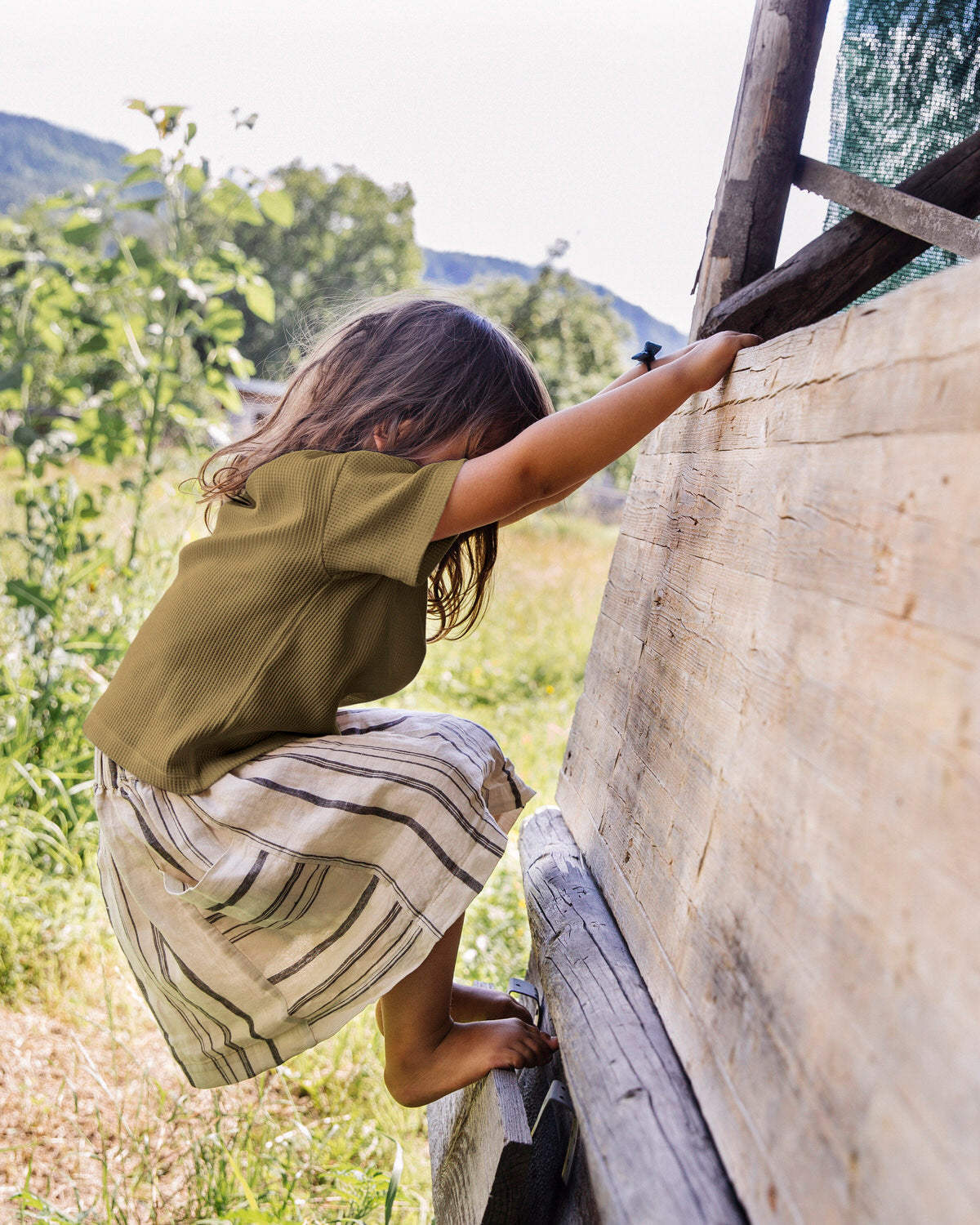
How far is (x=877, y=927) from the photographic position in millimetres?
708

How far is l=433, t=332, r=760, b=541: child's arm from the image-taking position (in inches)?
52.3

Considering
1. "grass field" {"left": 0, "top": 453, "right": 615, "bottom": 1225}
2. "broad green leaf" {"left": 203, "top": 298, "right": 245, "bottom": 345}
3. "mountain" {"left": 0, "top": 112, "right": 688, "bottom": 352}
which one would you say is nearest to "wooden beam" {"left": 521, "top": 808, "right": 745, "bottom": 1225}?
"grass field" {"left": 0, "top": 453, "right": 615, "bottom": 1225}

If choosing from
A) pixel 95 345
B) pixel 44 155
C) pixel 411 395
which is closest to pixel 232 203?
pixel 95 345

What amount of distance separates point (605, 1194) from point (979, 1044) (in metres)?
0.51

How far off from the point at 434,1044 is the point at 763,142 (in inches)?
63.3

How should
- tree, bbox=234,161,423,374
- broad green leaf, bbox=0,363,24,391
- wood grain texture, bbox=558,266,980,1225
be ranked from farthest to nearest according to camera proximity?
1. tree, bbox=234,161,423,374
2. broad green leaf, bbox=0,363,24,391
3. wood grain texture, bbox=558,266,980,1225

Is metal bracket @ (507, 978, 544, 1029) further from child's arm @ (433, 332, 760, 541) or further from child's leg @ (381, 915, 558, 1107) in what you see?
child's arm @ (433, 332, 760, 541)

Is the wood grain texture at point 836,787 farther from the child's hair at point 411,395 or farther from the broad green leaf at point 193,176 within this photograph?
the broad green leaf at point 193,176

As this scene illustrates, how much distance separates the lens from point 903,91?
70.9 inches

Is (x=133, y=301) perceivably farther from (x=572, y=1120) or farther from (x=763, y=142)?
(x=572, y=1120)

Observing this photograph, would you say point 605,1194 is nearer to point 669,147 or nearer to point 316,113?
point 669,147

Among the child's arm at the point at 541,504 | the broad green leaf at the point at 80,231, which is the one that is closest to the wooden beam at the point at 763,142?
the child's arm at the point at 541,504

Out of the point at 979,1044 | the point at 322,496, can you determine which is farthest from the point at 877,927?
the point at 322,496

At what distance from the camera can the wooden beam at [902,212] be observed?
1.38 m
